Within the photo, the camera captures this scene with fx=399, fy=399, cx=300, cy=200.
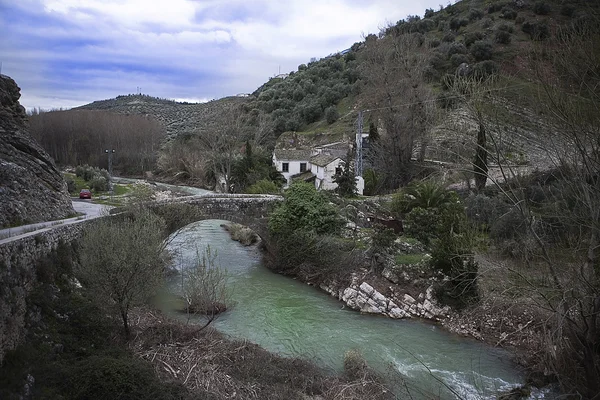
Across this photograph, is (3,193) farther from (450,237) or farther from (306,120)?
(306,120)

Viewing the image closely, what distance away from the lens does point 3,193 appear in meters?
13.8

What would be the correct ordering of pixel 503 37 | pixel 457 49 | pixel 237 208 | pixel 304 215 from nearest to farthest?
pixel 304 215 < pixel 237 208 < pixel 503 37 < pixel 457 49

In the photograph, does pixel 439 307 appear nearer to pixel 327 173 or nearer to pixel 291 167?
pixel 327 173

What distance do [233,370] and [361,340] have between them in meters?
4.82

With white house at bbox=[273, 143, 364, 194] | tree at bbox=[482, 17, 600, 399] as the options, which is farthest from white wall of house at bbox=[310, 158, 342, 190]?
tree at bbox=[482, 17, 600, 399]

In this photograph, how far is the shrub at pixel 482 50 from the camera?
4295 cm

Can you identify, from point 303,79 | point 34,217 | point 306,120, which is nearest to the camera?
Answer: point 34,217

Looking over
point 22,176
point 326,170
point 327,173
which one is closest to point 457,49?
point 326,170

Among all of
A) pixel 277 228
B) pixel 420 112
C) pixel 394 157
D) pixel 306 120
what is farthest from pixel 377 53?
pixel 306 120

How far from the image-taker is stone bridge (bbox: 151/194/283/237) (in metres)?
21.5

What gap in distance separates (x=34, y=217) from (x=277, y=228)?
10.7 metres

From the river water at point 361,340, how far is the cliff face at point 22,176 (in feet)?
21.3

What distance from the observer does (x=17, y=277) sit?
10.2m

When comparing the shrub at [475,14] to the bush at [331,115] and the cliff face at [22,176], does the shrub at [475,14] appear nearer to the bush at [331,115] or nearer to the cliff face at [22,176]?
the bush at [331,115]
